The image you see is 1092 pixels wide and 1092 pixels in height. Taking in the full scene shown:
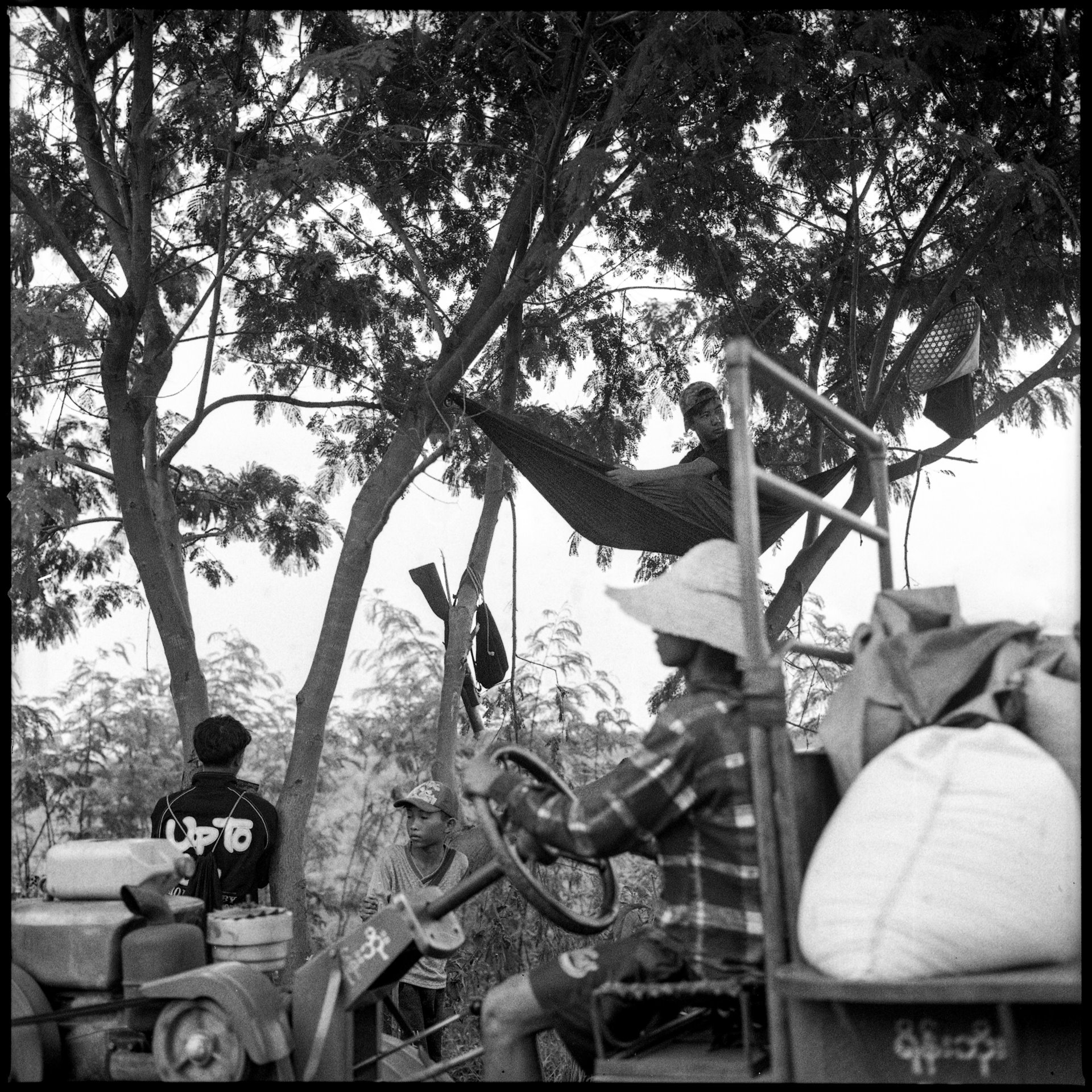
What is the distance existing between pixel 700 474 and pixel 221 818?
2640 millimetres

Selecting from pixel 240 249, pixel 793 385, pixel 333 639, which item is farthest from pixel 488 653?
pixel 793 385

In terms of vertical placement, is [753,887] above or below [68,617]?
below

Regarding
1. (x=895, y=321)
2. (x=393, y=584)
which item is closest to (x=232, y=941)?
(x=895, y=321)

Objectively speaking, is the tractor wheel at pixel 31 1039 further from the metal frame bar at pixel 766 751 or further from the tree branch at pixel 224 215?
the tree branch at pixel 224 215

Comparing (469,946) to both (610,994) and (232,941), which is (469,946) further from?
(610,994)

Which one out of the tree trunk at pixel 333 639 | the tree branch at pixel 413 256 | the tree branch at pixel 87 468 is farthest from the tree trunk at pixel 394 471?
the tree branch at pixel 87 468

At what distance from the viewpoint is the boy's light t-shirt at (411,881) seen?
4.65 metres

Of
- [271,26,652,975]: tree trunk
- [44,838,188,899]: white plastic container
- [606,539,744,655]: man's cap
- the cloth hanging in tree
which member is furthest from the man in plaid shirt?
the cloth hanging in tree

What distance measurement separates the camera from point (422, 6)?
489 centimetres

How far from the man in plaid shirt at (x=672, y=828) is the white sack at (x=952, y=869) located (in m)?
0.30

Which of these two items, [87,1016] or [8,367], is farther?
[8,367]

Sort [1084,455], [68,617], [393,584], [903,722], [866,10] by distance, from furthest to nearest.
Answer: [393,584] → [68,617] → [866,10] → [1084,455] → [903,722]

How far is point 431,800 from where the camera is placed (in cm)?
485

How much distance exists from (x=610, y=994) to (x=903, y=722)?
2.64 feet
